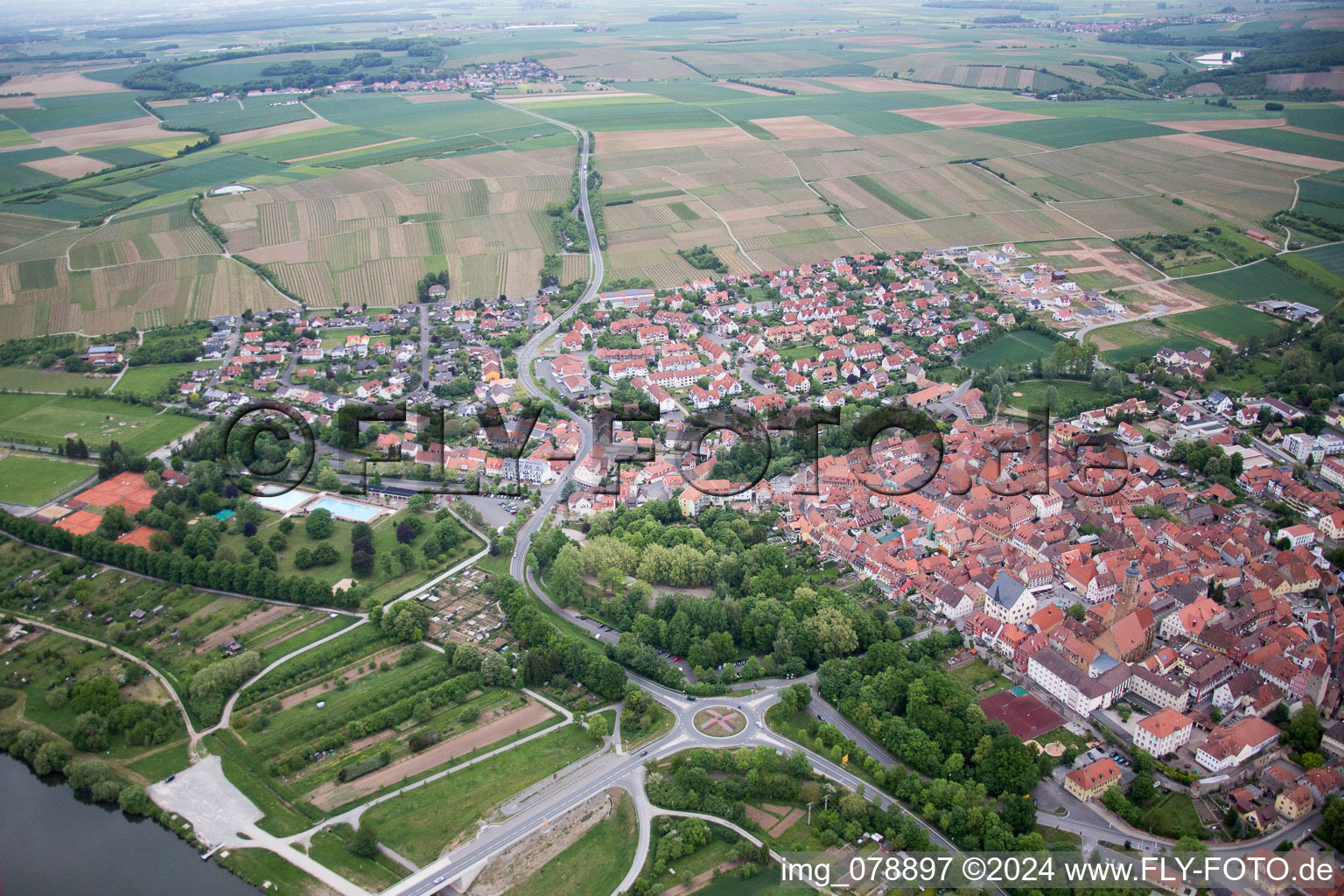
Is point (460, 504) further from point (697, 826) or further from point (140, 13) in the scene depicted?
point (140, 13)

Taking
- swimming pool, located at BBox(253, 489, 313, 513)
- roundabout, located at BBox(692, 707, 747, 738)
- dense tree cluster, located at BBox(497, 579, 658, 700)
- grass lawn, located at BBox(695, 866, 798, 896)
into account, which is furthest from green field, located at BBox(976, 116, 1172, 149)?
grass lawn, located at BBox(695, 866, 798, 896)

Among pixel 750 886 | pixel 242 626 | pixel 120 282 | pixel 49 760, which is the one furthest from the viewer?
pixel 120 282

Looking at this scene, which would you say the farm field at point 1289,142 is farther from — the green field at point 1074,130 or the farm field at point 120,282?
the farm field at point 120,282

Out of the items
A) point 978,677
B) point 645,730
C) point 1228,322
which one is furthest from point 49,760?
point 1228,322

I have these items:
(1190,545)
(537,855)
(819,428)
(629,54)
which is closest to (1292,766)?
(1190,545)

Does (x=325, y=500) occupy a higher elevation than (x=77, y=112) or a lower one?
lower

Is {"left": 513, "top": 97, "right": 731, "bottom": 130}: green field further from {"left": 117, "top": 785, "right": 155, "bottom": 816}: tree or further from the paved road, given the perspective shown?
{"left": 117, "top": 785, "right": 155, "bottom": 816}: tree

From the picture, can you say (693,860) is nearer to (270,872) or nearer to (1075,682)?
(270,872)
